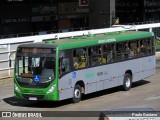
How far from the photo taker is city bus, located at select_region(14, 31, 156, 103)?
56.8 feet

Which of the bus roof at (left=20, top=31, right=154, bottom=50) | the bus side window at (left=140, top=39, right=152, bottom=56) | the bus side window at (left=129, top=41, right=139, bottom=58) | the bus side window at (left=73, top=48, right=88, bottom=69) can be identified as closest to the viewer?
the bus roof at (left=20, top=31, right=154, bottom=50)

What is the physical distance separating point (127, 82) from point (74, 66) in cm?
429

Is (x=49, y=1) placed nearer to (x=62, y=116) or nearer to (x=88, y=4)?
(x=88, y=4)

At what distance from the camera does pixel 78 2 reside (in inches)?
1932

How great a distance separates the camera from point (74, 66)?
18.1m

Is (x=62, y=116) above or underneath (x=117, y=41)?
underneath

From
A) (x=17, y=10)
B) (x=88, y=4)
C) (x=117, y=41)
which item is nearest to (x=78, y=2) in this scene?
(x=88, y=4)

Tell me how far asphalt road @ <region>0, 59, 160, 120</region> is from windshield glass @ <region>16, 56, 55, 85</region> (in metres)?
1.07

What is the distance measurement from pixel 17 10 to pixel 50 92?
25397mm

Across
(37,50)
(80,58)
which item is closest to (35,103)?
(37,50)

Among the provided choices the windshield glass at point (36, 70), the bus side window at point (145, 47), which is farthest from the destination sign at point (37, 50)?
the bus side window at point (145, 47)

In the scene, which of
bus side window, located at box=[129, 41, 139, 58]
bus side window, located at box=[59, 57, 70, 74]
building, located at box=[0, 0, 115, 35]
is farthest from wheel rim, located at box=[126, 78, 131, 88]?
building, located at box=[0, 0, 115, 35]

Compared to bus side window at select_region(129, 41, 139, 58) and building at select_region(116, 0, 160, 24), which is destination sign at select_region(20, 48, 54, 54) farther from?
building at select_region(116, 0, 160, 24)

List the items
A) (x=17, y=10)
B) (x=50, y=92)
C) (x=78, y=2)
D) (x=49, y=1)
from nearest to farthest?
(x=50, y=92)
(x=17, y=10)
(x=49, y=1)
(x=78, y=2)
